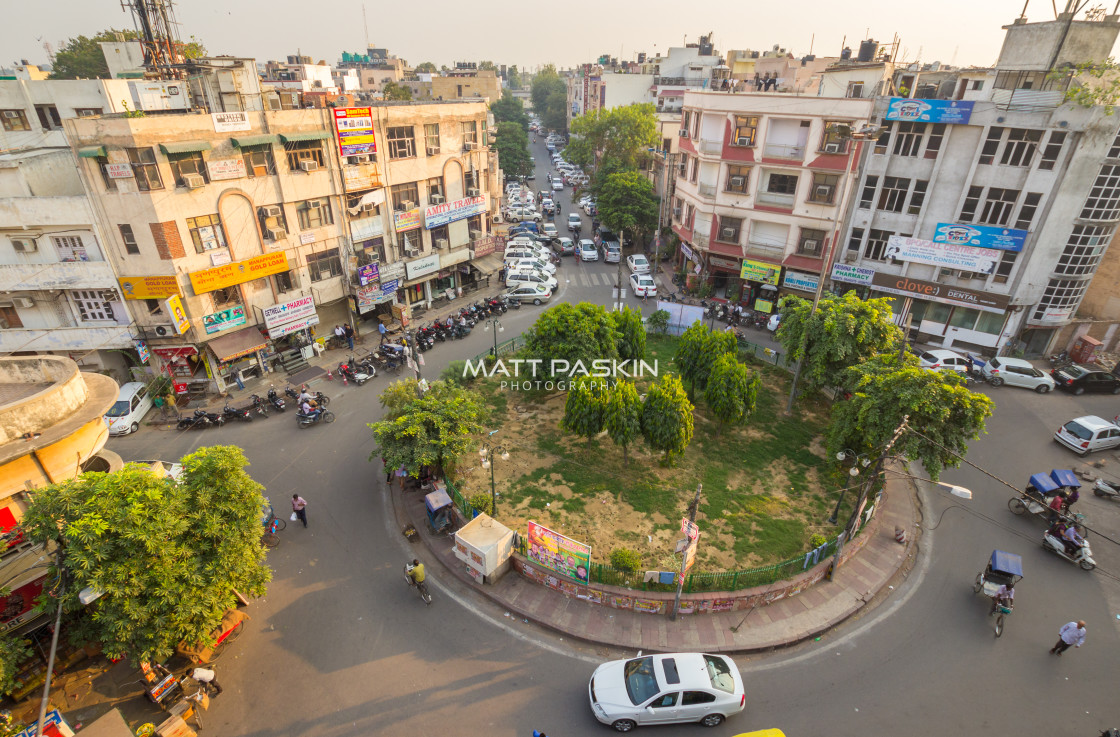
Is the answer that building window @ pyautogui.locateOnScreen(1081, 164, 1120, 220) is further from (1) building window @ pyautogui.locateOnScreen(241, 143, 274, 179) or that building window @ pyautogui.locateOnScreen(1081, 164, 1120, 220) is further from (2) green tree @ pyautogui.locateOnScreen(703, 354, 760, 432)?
(1) building window @ pyautogui.locateOnScreen(241, 143, 274, 179)

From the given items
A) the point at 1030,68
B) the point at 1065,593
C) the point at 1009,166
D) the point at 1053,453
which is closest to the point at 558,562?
the point at 1065,593

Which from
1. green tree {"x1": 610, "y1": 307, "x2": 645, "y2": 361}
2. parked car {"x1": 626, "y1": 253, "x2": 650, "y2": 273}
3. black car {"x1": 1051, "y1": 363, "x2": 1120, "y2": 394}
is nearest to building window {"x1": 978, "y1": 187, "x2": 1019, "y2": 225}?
black car {"x1": 1051, "y1": 363, "x2": 1120, "y2": 394}

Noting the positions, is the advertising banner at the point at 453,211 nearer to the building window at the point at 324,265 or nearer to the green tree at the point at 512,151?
the building window at the point at 324,265

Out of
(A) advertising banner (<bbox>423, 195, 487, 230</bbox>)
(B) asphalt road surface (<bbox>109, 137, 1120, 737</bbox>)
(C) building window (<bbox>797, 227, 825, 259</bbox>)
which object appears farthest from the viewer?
(A) advertising banner (<bbox>423, 195, 487, 230</bbox>)

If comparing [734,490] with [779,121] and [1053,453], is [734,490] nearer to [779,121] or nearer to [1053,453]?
[1053,453]

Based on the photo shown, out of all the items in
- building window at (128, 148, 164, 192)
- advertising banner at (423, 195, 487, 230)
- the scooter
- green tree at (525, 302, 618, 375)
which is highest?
building window at (128, 148, 164, 192)

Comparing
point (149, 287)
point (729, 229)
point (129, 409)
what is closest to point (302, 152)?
point (149, 287)
